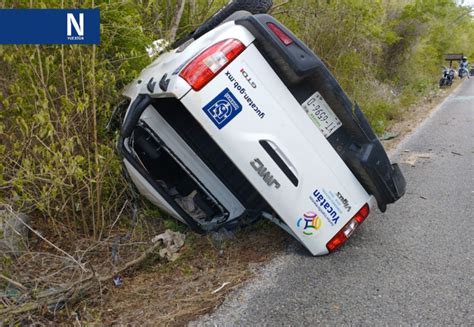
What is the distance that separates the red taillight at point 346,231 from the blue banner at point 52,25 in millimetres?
2248

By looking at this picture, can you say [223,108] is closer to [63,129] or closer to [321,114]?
[321,114]

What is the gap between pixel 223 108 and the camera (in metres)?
2.51

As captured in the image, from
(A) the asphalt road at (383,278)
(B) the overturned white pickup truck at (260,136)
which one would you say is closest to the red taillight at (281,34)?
(B) the overturned white pickup truck at (260,136)

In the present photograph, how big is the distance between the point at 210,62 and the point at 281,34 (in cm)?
53

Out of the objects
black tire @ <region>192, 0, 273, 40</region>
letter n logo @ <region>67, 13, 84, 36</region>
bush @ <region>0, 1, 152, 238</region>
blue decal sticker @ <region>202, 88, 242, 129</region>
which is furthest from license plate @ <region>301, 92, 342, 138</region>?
letter n logo @ <region>67, 13, 84, 36</region>

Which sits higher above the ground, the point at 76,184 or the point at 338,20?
the point at 76,184

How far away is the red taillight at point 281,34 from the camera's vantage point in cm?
258

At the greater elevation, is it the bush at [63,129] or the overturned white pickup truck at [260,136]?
the bush at [63,129]

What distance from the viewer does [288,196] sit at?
105 inches

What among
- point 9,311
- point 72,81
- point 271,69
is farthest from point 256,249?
point 72,81

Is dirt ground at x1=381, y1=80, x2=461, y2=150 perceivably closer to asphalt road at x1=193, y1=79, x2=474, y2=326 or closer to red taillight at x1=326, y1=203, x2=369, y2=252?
asphalt road at x1=193, y1=79, x2=474, y2=326

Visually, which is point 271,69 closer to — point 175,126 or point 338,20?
point 175,126

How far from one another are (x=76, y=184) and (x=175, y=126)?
2.93ft

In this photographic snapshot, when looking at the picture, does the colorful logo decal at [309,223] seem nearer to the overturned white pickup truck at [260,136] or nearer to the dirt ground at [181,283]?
the overturned white pickup truck at [260,136]
